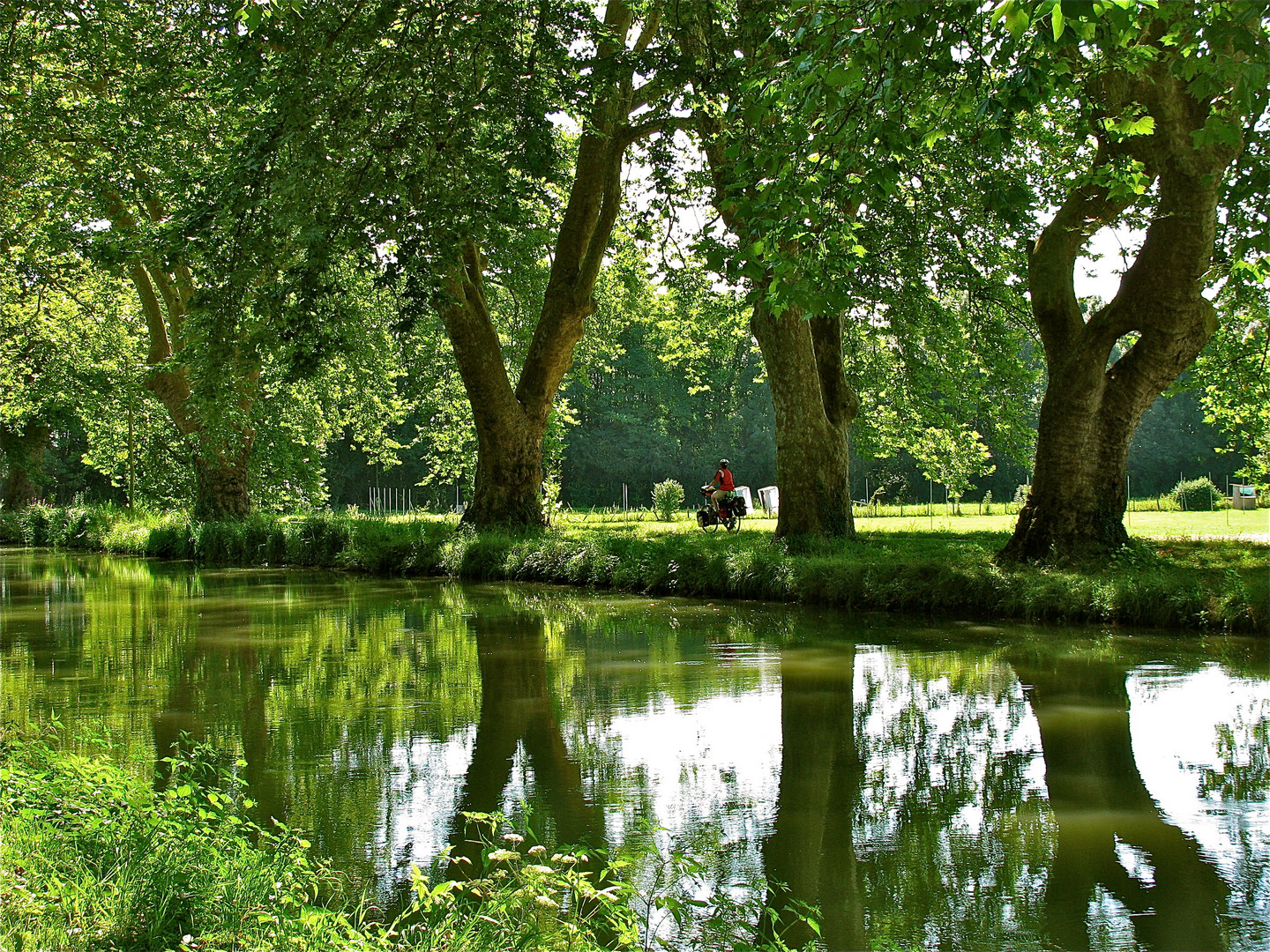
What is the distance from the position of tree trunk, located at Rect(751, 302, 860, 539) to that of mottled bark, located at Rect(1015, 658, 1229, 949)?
791 centimetres

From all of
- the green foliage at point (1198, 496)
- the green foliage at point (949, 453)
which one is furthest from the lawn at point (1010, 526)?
the green foliage at point (1198, 496)

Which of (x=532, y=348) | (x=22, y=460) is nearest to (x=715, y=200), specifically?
(x=532, y=348)

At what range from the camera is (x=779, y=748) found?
6516 millimetres

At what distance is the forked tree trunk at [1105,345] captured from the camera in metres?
11.7

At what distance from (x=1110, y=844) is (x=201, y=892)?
378cm

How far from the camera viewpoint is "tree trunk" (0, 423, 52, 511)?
38156 millimetres

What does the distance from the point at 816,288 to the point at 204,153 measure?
39.7ft

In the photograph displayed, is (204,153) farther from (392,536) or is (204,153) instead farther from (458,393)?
(458,393)

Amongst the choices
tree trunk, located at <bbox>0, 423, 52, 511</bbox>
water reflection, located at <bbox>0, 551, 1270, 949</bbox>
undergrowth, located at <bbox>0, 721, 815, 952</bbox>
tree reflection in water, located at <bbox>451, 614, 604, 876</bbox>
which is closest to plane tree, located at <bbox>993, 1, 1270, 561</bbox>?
water reflection, located at <bbox>0, 551, 1270, 949</bbox>

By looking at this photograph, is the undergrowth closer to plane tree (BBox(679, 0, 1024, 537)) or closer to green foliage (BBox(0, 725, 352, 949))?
green foliage (BBox(0, 725, 352, 949))

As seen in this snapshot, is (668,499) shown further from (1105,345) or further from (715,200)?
(1105,345)

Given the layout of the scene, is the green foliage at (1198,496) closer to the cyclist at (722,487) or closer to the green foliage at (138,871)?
the cyclist at (722,487)

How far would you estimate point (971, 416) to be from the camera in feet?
71.5

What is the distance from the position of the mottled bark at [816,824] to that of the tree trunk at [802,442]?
706 cm
